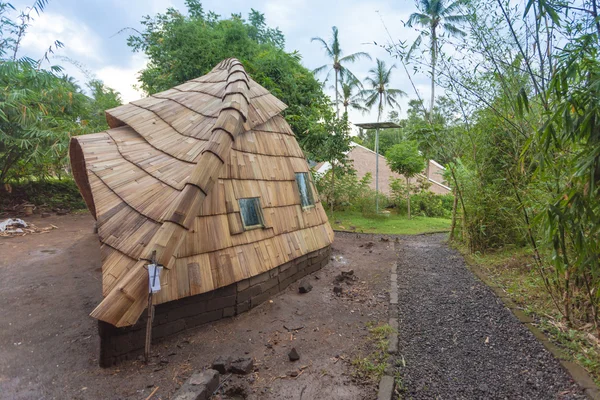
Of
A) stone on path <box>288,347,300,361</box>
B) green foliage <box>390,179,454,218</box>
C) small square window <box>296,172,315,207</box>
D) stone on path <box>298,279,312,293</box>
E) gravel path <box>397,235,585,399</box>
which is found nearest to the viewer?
gravel path <box>397,235,585,399</box>

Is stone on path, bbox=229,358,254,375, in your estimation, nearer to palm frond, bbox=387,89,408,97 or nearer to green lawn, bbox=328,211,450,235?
green lawn, bbox=328,211,450,235

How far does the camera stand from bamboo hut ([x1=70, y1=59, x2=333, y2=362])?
3.36 m

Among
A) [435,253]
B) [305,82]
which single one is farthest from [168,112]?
[305,82]

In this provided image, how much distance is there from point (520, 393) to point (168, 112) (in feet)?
19.8

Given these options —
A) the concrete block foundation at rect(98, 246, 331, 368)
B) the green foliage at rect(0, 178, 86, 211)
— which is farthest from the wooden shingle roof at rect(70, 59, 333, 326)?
the green foliage at rect(0, 178, 86, 211)

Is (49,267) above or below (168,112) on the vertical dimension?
below

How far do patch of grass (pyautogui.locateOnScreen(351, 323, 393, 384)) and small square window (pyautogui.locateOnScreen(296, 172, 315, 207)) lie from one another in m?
2.79

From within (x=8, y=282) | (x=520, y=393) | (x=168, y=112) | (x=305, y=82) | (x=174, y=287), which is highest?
(x=305, y=82)

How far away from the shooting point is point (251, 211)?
15.6 feet

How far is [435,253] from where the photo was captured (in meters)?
8.34

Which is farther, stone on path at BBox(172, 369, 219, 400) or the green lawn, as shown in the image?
the green lawn

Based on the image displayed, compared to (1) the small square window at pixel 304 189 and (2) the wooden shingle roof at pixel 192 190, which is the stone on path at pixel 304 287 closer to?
(2) the wooden shingle roof at pixel 192 190

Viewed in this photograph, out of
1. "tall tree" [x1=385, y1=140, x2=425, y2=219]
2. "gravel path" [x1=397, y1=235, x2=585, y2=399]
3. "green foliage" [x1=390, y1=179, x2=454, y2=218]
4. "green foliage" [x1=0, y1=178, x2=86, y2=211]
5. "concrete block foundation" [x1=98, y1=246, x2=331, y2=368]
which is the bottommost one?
"gravel path" [x1=397, y1=235, x2=585, y2=399]

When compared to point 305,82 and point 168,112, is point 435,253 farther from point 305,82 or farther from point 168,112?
point 305,82
